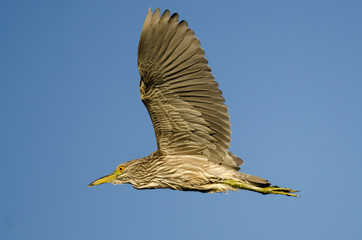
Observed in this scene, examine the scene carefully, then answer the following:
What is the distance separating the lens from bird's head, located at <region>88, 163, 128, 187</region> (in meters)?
9.28

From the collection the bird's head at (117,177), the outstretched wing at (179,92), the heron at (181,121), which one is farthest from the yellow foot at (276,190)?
the bird's head at (117,177)

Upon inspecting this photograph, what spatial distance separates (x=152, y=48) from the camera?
776 cm

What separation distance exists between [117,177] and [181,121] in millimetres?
1833

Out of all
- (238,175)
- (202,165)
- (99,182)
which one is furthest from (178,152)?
(99,182)

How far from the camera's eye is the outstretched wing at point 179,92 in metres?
7.71

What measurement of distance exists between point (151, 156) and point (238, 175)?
1.58m

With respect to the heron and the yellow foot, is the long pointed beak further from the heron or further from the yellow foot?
the yellow foot

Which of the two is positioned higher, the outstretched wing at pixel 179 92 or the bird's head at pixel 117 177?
the outstretched wing at pixel 179 92

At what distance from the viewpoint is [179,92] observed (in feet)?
26.8

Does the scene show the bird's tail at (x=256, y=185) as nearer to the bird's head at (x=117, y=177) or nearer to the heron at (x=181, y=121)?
the heron at (x=181, y=121)

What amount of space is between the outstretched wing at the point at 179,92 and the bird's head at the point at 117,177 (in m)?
0.94

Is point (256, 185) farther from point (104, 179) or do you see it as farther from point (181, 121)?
point (104, 179)

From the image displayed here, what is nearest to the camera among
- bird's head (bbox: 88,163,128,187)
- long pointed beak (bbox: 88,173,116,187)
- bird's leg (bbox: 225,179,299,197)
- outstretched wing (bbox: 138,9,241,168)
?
outstretched wing (bbox: 138,9,241,168)

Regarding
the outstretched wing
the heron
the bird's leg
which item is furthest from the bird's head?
the bird's leg
